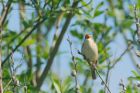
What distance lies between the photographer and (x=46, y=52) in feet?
29.3

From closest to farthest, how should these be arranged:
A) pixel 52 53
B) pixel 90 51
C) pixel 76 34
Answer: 1. pixel 90 51
2. pixel 52 53
3. pixel 76 34

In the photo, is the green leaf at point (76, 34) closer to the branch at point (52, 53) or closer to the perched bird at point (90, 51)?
the branch at point (52, 53)

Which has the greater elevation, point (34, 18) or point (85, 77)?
point (34, 18)

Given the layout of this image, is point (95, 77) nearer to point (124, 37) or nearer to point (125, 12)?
point (124, 37)

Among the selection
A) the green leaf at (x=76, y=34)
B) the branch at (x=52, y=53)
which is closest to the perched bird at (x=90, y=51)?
the branch at (x=52, y=53)

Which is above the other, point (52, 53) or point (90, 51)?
point (90, 51)

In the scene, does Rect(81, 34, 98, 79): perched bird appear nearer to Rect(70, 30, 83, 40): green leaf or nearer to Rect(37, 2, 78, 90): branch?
Rect(37, 2, 78, 90): branch

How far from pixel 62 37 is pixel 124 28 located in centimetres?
93

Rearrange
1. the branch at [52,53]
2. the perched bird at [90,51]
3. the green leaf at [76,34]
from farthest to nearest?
the green leaf at [76,34], the branch at [52,53], the perched bird at [90,51]

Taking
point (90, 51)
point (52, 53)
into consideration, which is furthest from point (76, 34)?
point (90, 51)

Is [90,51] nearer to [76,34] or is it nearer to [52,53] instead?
[52,53]

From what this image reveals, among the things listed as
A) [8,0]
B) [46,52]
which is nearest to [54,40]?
[46,52]

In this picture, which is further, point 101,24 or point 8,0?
point 101,24

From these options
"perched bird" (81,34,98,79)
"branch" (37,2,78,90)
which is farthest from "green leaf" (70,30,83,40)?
"perched bird" (81,34,98,79)
